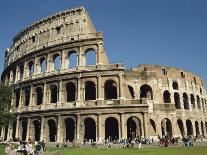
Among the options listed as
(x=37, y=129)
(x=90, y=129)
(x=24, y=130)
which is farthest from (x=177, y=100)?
(x=24, y=130)

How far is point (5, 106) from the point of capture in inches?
1125

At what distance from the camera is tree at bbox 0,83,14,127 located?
2764 cm

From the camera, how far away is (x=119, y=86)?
1162 inches

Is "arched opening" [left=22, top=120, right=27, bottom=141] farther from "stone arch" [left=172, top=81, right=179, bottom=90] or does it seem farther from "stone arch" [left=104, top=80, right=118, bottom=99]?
"stone arch" [left=172, top=81, right=179, bottom=90]

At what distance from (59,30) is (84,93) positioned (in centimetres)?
942

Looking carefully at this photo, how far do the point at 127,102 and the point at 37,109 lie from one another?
10698 millimetres

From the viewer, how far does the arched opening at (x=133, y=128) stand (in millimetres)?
28694

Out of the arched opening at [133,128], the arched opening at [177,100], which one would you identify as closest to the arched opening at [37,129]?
the arched opening at [133,128]

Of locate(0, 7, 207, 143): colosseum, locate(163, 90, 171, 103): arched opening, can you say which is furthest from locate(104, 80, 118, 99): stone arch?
locate(163, 90, 171, 103): arched opening

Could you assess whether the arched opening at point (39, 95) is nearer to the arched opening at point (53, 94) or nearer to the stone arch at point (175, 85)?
the arched opening at point (53, 94)

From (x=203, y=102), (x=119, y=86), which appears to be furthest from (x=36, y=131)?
(x=203, y=102)

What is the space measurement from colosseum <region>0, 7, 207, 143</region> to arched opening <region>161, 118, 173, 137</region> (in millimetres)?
126

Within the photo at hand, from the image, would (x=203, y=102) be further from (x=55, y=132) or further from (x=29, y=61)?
(x=29, y=61)

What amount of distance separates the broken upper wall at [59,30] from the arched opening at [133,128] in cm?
1007
